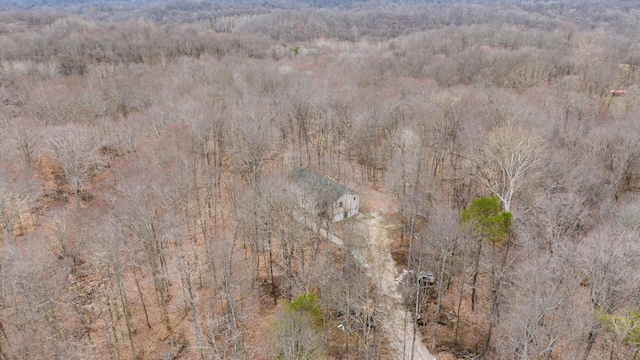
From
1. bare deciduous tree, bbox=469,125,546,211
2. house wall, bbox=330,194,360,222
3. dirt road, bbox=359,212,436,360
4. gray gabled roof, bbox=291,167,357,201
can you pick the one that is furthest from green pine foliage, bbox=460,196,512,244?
house wall, bbox=330,194,360,222

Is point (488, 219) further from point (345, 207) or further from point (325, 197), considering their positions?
point (345, 207)

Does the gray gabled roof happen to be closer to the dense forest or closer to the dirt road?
the dense forest

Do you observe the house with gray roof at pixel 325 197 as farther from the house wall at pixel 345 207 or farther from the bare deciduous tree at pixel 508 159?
the bare deciduous tree at pixel 508 159

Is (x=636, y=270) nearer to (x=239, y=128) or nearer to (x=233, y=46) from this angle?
(x=239, y=128)

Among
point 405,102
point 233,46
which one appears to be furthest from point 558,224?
point 233,46

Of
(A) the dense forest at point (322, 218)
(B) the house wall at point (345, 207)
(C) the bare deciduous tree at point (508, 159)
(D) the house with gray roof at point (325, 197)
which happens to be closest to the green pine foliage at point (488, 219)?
(A) the dense forest at point (322, 218)

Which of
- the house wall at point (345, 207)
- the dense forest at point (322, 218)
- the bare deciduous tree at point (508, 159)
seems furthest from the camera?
the house wall at point (345, 207)

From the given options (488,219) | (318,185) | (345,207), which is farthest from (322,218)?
(488,219)
